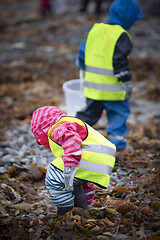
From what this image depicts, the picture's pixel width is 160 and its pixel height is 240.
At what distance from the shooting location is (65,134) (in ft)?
8.04

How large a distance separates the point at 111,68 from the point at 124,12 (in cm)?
70

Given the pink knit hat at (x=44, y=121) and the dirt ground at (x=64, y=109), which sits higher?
the pink knit hat at (x=44, y=121)

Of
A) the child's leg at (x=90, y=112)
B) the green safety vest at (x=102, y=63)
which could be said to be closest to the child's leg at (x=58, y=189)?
the child's leg at (x=90, y=112)

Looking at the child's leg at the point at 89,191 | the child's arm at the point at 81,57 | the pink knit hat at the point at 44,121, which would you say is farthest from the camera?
the child's arm at the point at 81,57

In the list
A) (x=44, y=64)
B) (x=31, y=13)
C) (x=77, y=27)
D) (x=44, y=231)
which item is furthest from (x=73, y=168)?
(x=31, y=13)

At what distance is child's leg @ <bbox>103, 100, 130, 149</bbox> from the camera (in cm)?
414

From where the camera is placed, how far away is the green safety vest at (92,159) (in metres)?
2.56

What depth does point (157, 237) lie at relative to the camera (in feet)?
8.02

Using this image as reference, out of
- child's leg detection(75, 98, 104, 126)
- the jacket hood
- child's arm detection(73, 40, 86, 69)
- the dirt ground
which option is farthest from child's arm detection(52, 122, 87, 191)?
the jacket hood

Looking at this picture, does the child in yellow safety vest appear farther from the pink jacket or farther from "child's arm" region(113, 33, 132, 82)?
"child's arm" region(113, 33, 132, 82)

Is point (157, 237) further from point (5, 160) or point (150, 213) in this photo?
point (5, 160)

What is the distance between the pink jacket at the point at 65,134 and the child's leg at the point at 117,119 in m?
1.34

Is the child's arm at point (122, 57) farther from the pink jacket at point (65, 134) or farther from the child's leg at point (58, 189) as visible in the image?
the child's leg at point (58, 189)

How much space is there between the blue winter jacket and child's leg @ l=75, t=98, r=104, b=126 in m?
0.45
